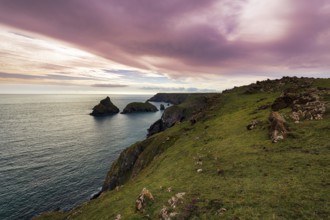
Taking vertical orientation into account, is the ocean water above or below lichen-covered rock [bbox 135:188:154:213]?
below

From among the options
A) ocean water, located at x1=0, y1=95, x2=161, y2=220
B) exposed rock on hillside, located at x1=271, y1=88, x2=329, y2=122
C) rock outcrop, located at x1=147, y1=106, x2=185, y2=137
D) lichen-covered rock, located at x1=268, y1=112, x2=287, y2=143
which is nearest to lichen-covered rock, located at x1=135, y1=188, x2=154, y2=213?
lichen-covered rock, located at x1=268, y1=112, x2=287, y2=143

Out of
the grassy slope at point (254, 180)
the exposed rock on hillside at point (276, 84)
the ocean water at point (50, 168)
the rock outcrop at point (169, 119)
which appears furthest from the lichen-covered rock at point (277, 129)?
the rock outcrop at point (169, 119)

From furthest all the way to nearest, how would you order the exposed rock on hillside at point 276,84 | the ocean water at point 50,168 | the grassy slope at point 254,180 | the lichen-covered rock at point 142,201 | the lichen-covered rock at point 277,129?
1. the exposed rock on hillside at point 276,84
2. the ocean water at point 50,168
3. the lichen-covered rock at point 277,129
4. the lichen-covered rock at point 142,201
5. the grassy slope at point 254,180

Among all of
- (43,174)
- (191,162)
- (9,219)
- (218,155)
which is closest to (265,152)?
(218,155)

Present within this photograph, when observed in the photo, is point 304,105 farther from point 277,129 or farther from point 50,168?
point 50,168

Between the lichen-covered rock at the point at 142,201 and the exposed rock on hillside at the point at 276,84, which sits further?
the exposed rock on hillside at the point at 276,84

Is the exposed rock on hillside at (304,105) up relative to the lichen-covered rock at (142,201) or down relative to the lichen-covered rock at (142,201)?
up

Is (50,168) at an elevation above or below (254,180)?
below

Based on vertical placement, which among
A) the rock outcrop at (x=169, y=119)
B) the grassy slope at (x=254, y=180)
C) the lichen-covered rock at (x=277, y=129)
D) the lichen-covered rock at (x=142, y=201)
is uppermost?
the lichen-covered rock at (x=277, y=129)

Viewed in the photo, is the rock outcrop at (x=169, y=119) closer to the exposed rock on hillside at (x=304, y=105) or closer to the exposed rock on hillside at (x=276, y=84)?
the exposed rock on hillside at (x=276, y=84)

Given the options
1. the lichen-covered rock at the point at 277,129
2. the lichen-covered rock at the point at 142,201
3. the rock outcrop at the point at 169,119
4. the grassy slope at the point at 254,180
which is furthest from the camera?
the rock outcrop at the point at 169,119

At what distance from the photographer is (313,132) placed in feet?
84.0

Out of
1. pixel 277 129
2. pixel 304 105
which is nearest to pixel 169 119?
pixel 304 105

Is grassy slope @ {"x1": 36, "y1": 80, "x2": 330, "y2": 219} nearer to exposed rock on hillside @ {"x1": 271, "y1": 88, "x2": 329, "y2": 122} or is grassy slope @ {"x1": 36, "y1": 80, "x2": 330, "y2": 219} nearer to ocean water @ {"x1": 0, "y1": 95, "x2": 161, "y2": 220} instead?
exposed rock on hillside @ {"x1": 271, "y1": 88, "x2": 329, "y2": 122}
